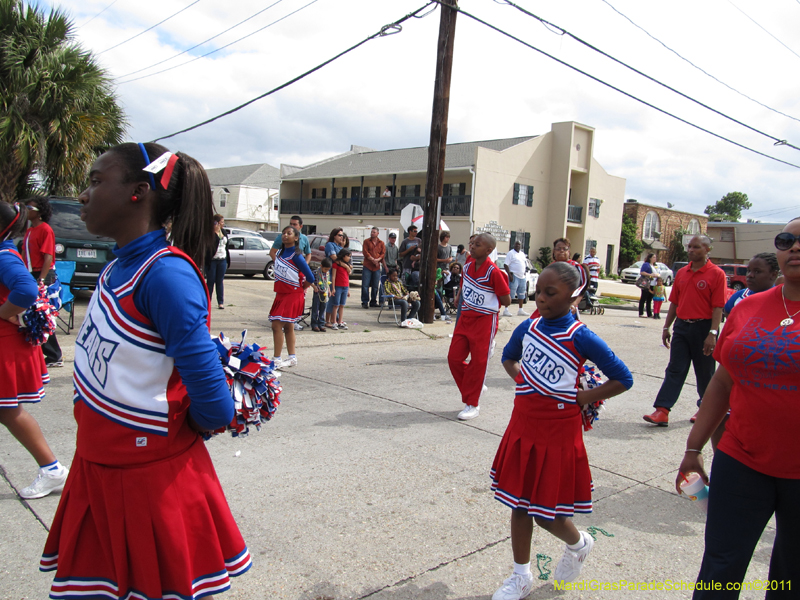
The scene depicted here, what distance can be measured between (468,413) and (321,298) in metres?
5.34

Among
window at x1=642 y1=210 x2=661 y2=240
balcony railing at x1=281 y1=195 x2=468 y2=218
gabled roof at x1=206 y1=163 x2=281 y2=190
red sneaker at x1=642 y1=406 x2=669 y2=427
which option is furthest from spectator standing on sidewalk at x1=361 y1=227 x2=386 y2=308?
gabled roof at x1=206 y1=163 x2=281 y2=190

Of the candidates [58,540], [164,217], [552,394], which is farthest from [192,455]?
[552,394]

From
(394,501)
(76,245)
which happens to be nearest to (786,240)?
(394,501)

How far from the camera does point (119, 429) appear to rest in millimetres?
1742

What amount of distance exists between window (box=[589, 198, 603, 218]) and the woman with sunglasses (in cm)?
3876

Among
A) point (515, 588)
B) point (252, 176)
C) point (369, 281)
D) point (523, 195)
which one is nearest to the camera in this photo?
point (515, 588)

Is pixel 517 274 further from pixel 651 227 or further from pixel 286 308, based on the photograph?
pixel 651 227

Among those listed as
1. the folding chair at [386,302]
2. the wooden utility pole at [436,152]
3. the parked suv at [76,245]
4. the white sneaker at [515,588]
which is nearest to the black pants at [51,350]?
the parked suv at [76,245]

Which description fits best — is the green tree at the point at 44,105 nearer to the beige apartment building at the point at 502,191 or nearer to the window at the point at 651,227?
the beige apartment building at the point at 502,191

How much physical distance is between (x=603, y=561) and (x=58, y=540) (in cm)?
272

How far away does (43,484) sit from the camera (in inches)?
141

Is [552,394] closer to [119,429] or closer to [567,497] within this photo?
[567,497]

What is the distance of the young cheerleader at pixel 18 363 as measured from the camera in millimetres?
3391

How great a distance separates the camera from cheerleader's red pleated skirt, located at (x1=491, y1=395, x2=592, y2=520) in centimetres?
281
